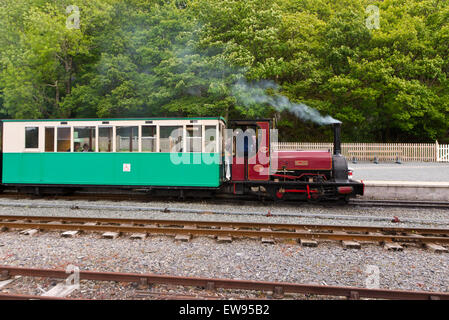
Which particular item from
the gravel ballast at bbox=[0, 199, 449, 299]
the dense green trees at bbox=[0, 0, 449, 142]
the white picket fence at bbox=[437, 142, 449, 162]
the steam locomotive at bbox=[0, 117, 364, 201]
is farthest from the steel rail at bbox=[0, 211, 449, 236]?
the white picket fence at bbox=[437, 142, 449, 162]

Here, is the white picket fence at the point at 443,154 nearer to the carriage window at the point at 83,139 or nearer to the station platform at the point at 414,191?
the station platform at the point at 414,191

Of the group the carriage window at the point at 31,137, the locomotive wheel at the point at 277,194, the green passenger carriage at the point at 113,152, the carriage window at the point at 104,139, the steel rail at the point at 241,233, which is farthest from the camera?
the carriage window at the point at 31,137

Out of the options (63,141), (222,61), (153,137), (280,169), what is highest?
(222,61)

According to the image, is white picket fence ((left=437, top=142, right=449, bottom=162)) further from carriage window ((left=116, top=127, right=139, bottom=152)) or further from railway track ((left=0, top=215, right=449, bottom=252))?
carriage window ((left=116, top=127, right=139, bottom=152))

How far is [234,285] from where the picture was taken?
12.7 feet

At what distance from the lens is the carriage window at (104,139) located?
9.91 meters

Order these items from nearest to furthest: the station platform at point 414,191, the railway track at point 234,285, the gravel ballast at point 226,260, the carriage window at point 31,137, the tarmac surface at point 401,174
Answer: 1. the railway track at point 234,285
2. the gravel ballast at point 226,260
3. the carriage window at point 31,137
4. the station platform at point 414,191
5. the tarmac surface at point 401,174

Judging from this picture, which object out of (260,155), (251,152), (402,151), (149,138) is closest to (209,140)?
(251,152)

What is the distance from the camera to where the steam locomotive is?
9492mm

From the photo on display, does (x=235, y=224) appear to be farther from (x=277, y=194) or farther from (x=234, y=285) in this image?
(x=277, y=194)

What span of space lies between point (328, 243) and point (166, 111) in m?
18.3

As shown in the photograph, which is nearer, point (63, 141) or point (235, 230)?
point (235, 230)

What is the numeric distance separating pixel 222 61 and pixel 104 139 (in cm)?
1091

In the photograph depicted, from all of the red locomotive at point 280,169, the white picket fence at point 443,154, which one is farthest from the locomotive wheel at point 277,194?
the white picket fence at point 443,154
